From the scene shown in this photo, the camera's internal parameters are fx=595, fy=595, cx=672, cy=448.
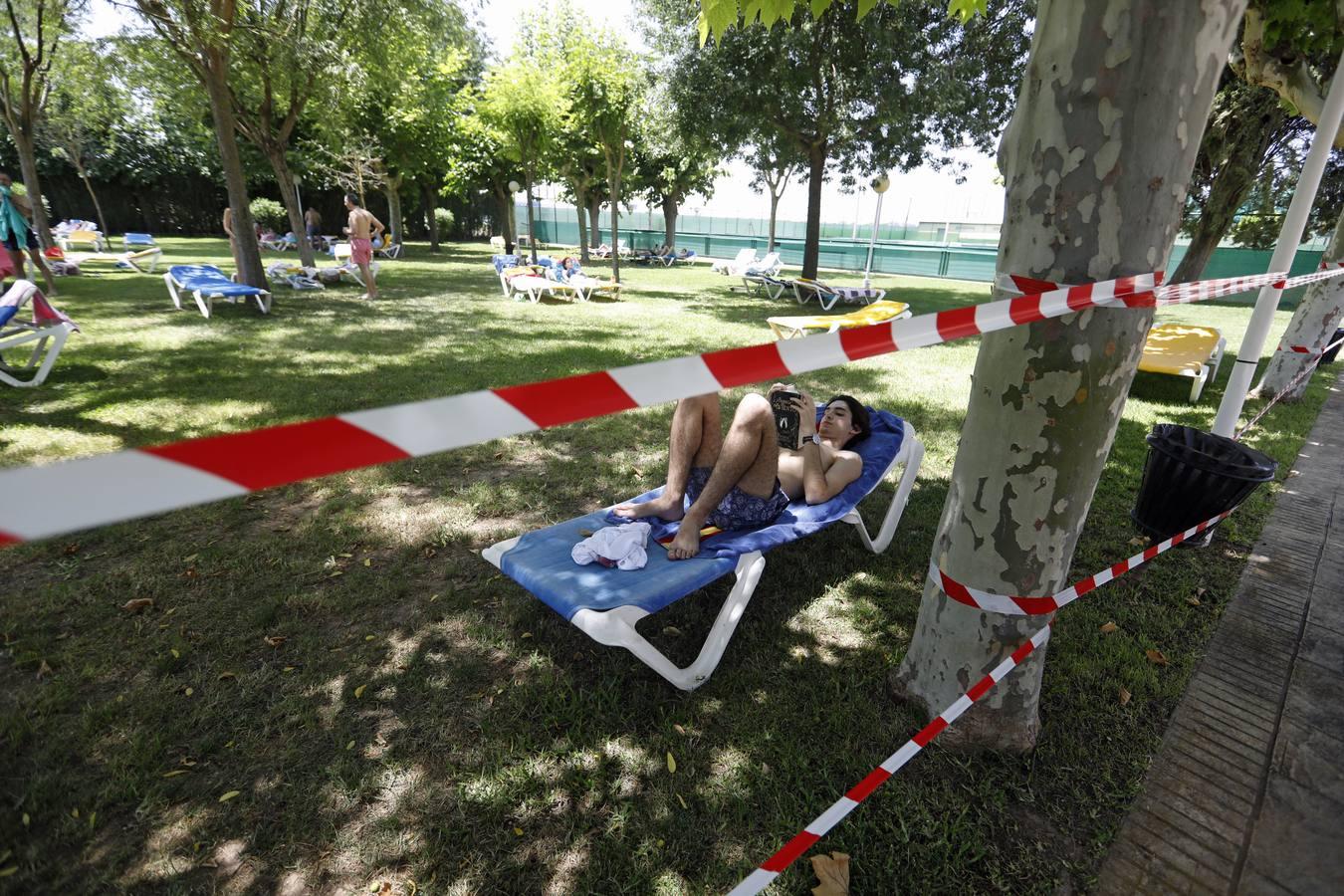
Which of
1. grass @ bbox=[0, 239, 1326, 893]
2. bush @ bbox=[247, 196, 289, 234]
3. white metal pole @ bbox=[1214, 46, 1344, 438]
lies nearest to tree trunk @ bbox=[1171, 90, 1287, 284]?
white metal pole @ bbox=[1214, 46, 1344, 438]

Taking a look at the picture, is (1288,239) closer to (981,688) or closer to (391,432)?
(981,688)

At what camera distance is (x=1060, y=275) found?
5.32 ft

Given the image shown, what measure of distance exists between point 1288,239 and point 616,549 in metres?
3.94

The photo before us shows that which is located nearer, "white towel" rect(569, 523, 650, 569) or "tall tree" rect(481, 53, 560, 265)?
"white towel" rect(569, 523, 650, 569)

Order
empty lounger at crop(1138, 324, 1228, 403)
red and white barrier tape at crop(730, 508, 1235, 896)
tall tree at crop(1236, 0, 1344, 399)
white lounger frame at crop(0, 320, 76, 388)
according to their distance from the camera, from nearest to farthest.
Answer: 1. red and white barrier tape at crop(730, 508, 1235, 896)
2. tall tree at crop(1236, 0, 1344, 399)
3. white lounger frame at crop(0, 320, 76, 388)
4. empty lounger at crop(1138, 324, 1228, 403)

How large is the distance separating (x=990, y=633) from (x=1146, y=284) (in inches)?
46.7

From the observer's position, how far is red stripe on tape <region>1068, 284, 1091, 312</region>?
4.92 feet

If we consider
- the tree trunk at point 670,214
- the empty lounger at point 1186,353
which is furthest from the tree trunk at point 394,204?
the empty lounger at point 1186,353

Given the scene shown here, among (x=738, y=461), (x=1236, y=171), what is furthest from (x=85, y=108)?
(x=1236, y=171)

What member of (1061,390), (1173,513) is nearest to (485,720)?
(1061,390)

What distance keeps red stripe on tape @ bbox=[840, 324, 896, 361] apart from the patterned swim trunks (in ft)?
4.93

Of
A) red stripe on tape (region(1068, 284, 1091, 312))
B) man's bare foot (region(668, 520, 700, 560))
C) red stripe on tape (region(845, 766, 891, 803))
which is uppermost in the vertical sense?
red stripe on tape (region(1068, 284, 1091, 312))

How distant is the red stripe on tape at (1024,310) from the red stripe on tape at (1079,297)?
7 cm

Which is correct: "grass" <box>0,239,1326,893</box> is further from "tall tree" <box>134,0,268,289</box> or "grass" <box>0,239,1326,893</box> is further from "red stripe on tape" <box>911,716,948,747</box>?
"tall tree" <box>134,0,268,289</box>
